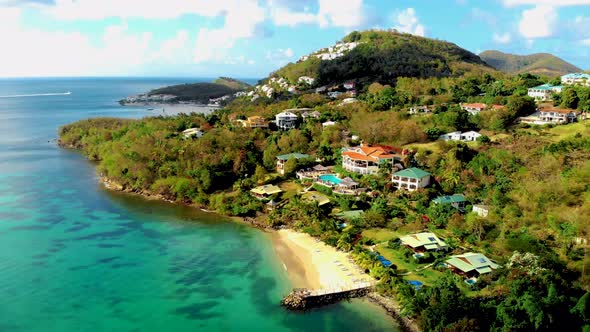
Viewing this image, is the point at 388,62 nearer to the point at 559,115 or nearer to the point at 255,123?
the point at 255,123

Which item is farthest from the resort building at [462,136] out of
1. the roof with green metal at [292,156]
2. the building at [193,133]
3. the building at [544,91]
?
the building at [193,133]

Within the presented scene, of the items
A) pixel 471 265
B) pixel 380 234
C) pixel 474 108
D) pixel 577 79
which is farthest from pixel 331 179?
pixel 577 79

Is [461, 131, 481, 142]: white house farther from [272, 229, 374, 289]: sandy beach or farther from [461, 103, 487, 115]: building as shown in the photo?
[272, 229, 374, 289]: sandy beach

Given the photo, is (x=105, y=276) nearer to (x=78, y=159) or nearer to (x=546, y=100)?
(x=78, y=159)

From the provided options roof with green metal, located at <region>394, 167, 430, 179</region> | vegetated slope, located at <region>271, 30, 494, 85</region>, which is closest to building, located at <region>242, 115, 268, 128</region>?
roof with green metal, located at <region>394, 167, 430, 179</region>

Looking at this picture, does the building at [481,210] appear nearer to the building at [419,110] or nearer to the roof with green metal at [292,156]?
the roof with green metal at [292,156]

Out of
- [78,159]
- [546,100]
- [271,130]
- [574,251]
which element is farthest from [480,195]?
[78,159]
